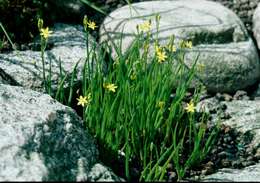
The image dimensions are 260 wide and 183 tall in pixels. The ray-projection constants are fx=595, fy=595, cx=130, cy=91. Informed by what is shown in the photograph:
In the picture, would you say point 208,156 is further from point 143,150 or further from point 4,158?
point 4,158

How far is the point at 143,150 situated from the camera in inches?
132

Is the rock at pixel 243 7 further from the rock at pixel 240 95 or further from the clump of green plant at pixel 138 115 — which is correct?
the clump of green plant at pixel 138 115

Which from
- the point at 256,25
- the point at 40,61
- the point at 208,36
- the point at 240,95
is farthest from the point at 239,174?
the point at 256,25

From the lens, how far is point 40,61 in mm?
4078

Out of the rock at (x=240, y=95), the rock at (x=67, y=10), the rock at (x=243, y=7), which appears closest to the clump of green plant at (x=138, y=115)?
the rock at (x=240, y=95)

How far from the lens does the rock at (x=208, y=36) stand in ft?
14.8

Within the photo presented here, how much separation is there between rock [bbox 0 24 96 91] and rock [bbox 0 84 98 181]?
22.0 inches

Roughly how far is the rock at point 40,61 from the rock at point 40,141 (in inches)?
22.0

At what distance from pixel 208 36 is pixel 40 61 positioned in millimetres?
1401

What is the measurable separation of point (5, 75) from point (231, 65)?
1732 millimetres

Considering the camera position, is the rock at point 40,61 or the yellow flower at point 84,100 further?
the rock at point 40,61

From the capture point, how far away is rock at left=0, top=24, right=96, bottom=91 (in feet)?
12.7

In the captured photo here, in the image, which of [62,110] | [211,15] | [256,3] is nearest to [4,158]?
[62,110]

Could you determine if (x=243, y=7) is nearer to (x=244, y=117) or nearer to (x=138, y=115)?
(x=244, y=117)
